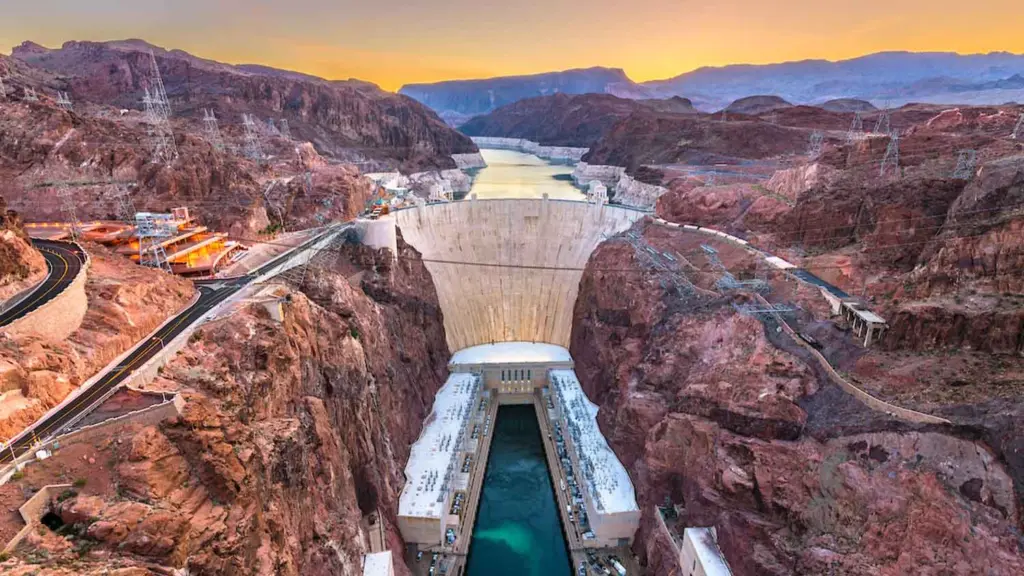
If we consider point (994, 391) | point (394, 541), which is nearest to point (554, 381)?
point (394, 541)

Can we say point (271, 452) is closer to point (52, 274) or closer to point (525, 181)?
point (52, 274)

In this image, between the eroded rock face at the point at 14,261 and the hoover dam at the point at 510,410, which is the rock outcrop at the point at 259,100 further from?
the eroded rock face at the point at 14,261

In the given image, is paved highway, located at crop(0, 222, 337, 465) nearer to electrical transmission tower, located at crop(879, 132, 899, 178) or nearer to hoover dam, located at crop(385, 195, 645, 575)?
A: hoover dam, located at crop(385, 195, 645, 575)

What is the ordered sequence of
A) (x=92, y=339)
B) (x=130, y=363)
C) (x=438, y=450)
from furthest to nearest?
(x=438, y=450) < (x=92, y=339) < (x=130, y=363)

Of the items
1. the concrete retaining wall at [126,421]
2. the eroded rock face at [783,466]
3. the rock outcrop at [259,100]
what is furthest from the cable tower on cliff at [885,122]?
the rock outcrop at [259,100]

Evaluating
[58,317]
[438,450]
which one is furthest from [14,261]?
[438,450]

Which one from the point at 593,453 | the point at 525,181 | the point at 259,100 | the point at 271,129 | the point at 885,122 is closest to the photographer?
the point at 593,453

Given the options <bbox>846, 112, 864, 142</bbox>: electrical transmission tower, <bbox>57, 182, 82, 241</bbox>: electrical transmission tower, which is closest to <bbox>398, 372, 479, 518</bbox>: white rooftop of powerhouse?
<bbox>57, 182, 82, 241</bbox>: electrical transmission tower
